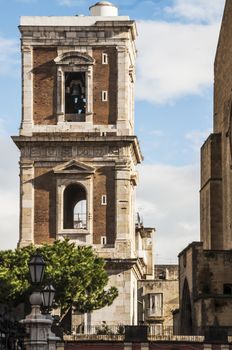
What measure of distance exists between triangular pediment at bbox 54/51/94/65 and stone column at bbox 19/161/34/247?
7.98m

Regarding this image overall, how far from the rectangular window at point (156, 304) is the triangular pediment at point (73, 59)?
2812cm

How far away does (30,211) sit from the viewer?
105 m

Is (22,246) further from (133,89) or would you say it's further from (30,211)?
(133,89)

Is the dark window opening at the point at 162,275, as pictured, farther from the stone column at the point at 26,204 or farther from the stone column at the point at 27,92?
the stone column at the point at 27,92

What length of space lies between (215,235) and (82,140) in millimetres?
31346

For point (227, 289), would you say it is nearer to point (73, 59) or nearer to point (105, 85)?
point (105, 85)

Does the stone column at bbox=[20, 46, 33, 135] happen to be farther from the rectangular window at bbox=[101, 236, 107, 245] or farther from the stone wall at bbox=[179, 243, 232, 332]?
the stone wall at bbox=[179, 243, 232, 332]

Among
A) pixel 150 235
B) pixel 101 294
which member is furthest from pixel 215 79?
pixel 150 235

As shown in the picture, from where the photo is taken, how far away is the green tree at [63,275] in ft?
298

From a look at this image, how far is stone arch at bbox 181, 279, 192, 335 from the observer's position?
75262mm

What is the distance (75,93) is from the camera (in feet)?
358

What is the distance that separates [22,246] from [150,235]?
134ft

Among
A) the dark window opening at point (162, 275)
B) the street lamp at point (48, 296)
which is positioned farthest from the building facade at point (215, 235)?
the dark window opening at point (162, 275)

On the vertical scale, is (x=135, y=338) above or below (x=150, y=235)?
below
